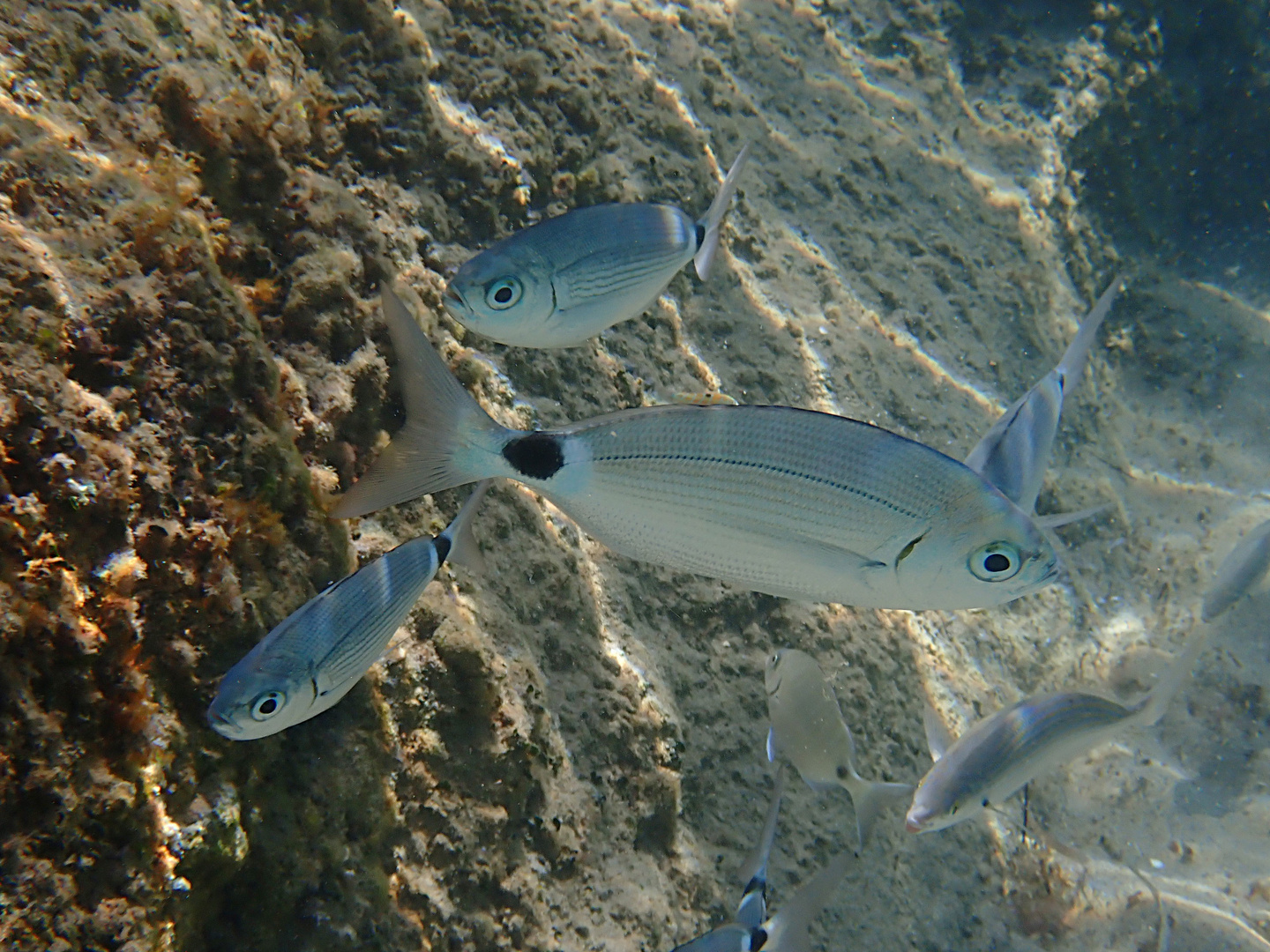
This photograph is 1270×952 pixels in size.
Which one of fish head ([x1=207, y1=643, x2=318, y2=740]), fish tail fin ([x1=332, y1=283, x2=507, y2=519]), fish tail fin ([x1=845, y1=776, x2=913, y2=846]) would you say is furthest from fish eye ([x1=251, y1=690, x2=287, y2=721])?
fish tail fin ([x1=845, y1=776, x2=913, y2=846])

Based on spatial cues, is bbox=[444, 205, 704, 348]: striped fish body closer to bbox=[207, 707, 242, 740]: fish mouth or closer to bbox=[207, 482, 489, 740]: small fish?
bbox=[207, 482, 489, 740]: small fish

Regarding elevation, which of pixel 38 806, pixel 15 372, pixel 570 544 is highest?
pixel 15 372

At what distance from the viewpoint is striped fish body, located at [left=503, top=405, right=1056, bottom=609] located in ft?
5.48

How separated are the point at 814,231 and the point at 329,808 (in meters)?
4.71

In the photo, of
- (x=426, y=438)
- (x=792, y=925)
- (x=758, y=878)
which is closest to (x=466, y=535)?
(x=426, y=438)

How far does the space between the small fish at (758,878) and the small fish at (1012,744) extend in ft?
2.50

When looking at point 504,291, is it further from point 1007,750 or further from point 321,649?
point 1007,750

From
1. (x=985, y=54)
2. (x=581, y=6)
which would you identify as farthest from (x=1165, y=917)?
(x=985, y=54)

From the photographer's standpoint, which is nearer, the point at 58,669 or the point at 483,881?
the point at 58,669

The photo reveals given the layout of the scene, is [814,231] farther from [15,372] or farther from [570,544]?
[15,372]

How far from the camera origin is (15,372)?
1512 mm

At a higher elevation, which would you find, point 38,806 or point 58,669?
point 58,669

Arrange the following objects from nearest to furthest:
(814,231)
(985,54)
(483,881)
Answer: (483,881) → (814,231) → (985,54)

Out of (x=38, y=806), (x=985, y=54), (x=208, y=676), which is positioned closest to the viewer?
(x=38, y=806)
